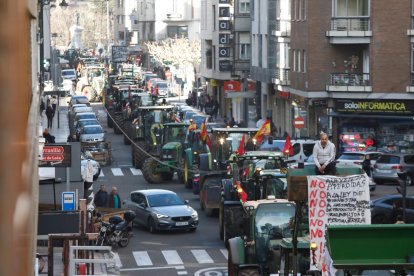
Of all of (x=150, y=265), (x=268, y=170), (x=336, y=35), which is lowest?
(x=150, y=265)

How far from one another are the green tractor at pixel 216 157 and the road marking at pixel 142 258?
580cm

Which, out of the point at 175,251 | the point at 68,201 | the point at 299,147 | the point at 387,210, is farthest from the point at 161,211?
the point at 299,147

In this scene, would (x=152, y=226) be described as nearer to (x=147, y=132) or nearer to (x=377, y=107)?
(x=147, y=132)

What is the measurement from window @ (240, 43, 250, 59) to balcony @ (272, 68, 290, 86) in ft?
32.4

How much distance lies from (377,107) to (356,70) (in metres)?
2.48

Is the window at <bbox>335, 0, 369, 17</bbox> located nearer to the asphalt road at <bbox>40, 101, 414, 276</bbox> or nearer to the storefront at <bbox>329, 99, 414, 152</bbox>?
the storefront at <bbox>329, 99, 414, 152</bbox>

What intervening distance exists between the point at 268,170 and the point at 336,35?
2519 centimetres

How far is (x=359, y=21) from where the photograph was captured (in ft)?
167

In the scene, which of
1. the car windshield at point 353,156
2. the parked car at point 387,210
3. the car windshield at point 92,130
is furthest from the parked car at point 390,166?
the car windshield at point 92,130

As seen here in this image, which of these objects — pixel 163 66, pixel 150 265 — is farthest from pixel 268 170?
pixel 163 66

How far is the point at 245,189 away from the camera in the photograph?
85.5 feet

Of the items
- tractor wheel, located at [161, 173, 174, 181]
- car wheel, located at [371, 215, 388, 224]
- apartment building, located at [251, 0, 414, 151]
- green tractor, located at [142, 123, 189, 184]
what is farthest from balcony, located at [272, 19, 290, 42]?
car wheel, located at [371, 215, 388, 224]

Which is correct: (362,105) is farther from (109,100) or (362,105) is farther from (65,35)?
(65,35)

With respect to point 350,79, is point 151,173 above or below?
below
